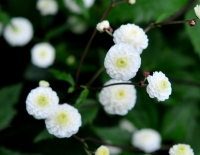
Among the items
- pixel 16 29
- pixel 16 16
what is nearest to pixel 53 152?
pixel 16 29

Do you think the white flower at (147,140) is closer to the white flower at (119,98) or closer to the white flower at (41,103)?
the white flower at (119,98)

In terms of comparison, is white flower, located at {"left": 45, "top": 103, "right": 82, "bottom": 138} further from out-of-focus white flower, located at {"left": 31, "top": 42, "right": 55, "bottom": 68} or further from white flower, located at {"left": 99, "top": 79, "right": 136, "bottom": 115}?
out-of-focus white flower, located at {"left": 31, "top": 42, "right": 55, "bottom": 68}

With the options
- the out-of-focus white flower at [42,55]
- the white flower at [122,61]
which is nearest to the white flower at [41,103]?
the white flower at [122,61]

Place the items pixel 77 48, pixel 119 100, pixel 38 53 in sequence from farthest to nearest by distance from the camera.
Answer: pixel 77 48 < pixel 38 53 < pixel 119 100

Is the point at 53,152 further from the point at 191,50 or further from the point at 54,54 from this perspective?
the point at 191,50

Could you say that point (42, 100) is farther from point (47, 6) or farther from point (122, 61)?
point (47, 6)

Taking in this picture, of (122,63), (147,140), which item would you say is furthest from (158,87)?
(147,140)

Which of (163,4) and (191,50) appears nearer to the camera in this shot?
(163,4)
